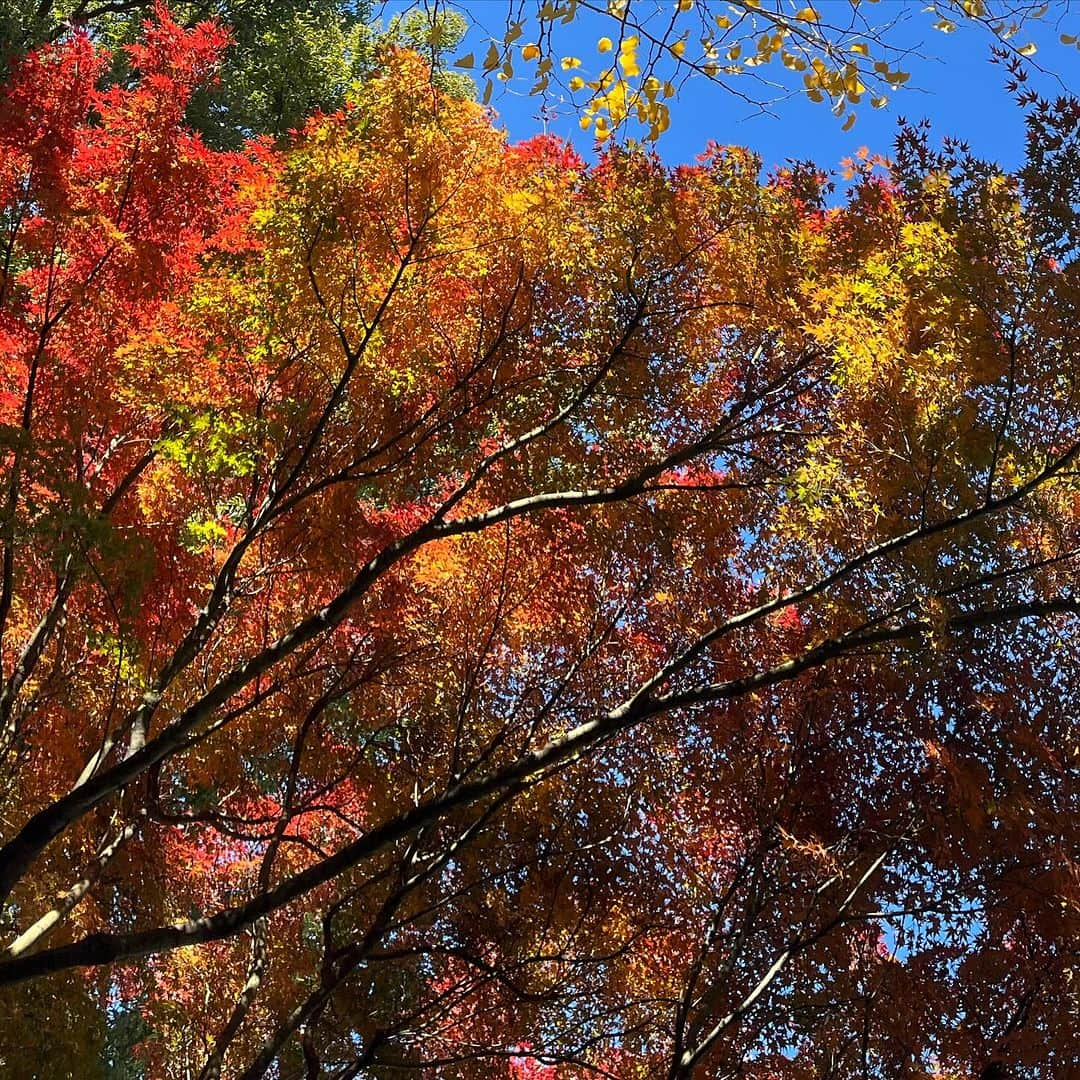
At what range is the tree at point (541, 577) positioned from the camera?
5.55m

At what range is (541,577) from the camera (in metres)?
7.44

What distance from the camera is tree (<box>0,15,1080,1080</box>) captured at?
5551mm

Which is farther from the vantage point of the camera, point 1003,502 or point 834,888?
point 834,888

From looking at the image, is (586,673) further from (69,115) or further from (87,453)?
(69,115)

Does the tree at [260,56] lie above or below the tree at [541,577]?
above

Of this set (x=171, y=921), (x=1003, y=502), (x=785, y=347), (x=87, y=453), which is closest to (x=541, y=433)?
(x=785, y=347)

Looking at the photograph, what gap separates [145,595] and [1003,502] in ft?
16.1

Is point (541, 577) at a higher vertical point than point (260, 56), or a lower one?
lower

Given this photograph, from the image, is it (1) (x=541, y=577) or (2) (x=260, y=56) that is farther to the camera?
(2) (x=260, y=56)

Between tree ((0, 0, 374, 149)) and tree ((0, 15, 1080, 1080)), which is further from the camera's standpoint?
tree ((0, 0, 374, 149))

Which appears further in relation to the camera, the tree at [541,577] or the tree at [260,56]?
the tree at [260,56]

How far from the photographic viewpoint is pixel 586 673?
781 cm

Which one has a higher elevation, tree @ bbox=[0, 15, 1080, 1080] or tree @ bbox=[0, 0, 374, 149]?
tree @ bbox=[0, 0, 374, 149]

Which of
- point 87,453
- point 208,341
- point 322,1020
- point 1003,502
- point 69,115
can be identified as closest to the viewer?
point 1003,502
